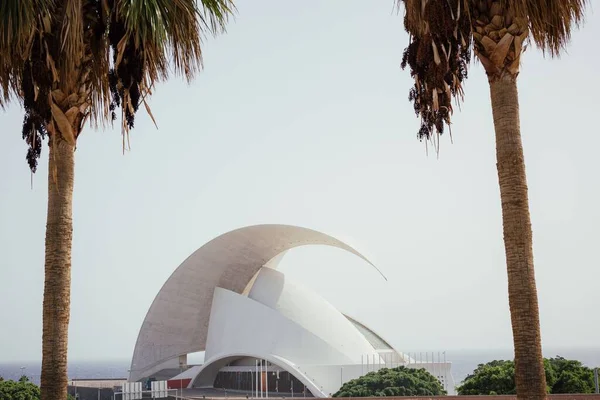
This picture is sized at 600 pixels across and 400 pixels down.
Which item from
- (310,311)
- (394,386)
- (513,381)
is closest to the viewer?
(513,381)

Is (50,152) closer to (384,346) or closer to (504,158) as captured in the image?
(504,158)

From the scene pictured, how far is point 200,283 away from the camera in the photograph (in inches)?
1678

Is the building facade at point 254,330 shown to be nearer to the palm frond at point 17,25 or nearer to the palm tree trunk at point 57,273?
the palm tree trunk at point 57,273

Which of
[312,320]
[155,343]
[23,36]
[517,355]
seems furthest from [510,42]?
[155,343]

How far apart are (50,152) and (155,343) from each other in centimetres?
3581

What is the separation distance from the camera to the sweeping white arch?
4016 cm

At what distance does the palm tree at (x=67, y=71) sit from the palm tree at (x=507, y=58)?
270cm

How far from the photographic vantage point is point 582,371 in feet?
91.2

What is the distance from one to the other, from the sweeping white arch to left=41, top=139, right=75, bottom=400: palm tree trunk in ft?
96.1

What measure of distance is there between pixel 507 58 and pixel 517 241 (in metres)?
2.17

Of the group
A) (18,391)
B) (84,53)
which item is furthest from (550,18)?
(18,391)

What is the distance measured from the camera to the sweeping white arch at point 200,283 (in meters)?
40.2

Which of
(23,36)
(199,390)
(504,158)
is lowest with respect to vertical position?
(199,390)

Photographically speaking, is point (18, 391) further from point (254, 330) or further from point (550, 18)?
point (550, 18)
